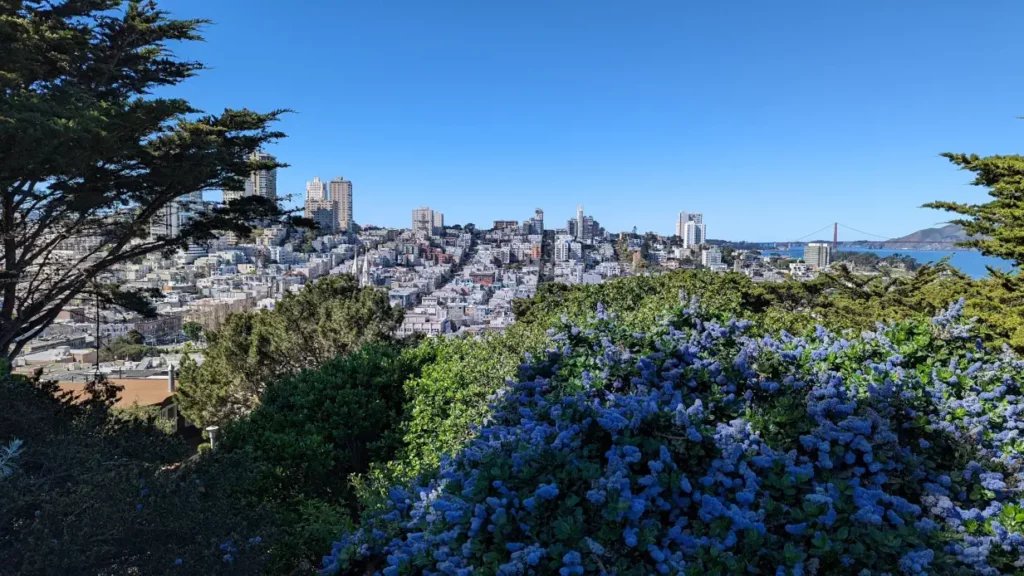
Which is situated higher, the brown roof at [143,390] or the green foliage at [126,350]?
the brown roof at [143,390]

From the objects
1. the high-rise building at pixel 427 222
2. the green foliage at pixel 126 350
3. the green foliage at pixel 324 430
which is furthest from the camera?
the high-rise building at pixel 427 222

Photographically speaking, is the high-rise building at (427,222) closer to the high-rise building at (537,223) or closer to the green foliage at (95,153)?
the high-rise building at (537,223)

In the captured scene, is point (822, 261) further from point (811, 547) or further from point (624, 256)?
point (811, 547)

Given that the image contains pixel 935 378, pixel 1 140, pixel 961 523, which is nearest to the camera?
pixel 961 523

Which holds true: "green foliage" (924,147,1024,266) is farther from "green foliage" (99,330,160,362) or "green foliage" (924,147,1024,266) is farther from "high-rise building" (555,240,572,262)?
"green foliage" (99,330,160,362)

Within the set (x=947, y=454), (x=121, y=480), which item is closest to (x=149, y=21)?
(x=121, y=480)

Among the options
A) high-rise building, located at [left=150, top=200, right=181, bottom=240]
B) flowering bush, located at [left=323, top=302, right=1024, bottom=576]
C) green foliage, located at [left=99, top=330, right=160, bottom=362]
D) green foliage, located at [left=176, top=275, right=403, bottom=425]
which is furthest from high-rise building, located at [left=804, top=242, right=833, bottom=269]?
green foliage, located at [left=99, top=330, right=160, bottom=362]

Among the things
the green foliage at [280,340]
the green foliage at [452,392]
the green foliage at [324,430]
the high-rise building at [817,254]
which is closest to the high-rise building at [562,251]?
the high-rise building at [817,254]
